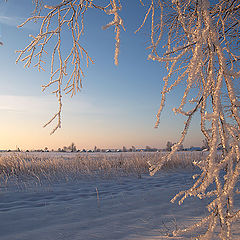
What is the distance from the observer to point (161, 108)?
1342 mm

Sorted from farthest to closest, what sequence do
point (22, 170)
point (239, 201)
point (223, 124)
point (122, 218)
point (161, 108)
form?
point (22, 170), point (239, 201), point (122, 218), point (161, 108), point (223, 124)

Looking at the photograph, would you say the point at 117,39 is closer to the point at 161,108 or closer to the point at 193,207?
the point at 161,108

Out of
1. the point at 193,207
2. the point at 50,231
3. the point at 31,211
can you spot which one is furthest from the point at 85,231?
the point at 193,207

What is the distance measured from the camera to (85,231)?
2479 mm

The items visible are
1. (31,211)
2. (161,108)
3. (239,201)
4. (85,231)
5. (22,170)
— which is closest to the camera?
(161,108)

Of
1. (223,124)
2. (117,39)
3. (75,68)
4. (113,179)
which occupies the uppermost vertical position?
(75,68)

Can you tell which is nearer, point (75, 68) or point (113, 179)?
point (75, 68)

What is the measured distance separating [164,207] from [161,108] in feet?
8.51

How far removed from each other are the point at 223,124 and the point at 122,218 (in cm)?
220

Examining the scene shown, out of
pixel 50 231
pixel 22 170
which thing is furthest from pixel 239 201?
pixel 22 170

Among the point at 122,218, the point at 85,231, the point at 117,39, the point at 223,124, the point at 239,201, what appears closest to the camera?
the point at 223,124

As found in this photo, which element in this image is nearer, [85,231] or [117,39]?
[117,39]

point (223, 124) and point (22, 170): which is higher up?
point (223, 124)

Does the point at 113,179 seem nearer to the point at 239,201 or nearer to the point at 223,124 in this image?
the point at 239,201
